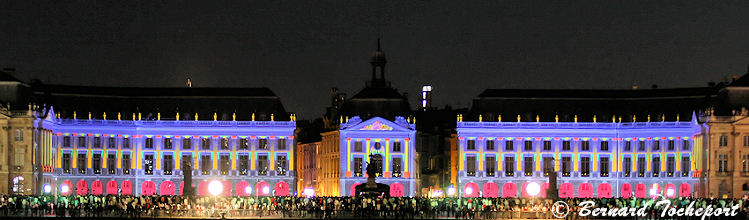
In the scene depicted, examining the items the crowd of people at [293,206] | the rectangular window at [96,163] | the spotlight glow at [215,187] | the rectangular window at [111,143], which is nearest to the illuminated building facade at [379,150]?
the spotlight glow at [215,187]

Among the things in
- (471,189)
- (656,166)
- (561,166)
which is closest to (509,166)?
(471,189)

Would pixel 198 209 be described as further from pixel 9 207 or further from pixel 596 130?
pixel 596 130

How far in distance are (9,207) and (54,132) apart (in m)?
37.9

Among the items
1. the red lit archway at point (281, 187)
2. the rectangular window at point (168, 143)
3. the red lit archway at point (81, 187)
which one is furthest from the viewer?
the rectangular window at point (168, 143)

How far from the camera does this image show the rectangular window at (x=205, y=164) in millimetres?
190175

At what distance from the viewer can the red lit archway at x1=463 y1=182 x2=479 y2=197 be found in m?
188

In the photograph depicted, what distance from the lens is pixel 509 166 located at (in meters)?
190

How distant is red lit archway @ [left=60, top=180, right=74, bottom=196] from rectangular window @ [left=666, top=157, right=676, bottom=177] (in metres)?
56.1

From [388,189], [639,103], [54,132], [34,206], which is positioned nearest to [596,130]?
[639,103]

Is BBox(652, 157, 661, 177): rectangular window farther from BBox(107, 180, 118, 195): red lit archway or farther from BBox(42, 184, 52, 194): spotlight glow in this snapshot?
BBox(42, 184, 52, 194): spotlight glow

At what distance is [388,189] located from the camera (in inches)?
6806

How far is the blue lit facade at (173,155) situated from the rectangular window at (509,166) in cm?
2054
